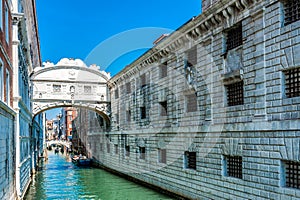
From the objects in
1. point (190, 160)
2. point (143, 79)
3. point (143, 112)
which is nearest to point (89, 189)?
point (143, 112)

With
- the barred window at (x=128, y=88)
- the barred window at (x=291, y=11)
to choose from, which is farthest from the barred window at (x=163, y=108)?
the barred window at (x=291, y=11)

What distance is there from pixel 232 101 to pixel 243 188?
115 inches

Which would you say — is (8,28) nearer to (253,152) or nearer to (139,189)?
(253,152)

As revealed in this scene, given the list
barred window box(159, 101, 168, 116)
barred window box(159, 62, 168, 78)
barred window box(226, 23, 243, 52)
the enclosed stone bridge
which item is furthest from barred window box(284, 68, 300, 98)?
the enclosed stone bridge

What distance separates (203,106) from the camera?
42.3 ft

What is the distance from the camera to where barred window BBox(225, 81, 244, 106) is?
1088 cm

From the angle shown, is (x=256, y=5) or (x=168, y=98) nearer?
(x=256, y=5)

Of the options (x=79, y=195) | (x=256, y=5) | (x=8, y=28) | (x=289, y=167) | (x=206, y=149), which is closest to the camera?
(x=289, y=167)

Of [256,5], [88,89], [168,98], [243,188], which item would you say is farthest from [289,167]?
[88,89]

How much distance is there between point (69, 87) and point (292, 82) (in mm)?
20586

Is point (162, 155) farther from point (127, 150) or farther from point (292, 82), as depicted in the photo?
point (292, 82)

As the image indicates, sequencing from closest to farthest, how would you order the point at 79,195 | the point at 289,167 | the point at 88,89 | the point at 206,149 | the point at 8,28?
the point at 289,167
the point at 8,28
the point at 206,149
the point at 79,195
the point at 88,89

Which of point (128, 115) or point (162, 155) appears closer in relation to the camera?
point (162, 155)

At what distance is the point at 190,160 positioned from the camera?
14.2 metres
